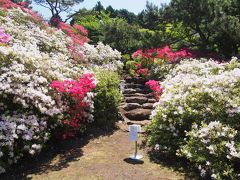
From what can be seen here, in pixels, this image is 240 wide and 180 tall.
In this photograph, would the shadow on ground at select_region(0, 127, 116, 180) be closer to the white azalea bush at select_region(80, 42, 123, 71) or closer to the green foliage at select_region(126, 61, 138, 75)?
the white azalea bush at select_region(80, 42, 123, 71)

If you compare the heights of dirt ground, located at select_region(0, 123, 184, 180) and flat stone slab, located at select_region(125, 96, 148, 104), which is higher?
flat stone slab, located at select_region(125, 96, 148, 104)

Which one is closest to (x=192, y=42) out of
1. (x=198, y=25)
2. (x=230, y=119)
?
(x=198, y=25)

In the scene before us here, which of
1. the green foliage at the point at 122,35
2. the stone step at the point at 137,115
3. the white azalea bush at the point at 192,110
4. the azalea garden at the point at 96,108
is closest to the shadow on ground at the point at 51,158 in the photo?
the azalea garden at the point at 96,108

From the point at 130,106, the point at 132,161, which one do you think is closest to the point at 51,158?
the point at 132,161

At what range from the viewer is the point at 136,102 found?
1338 centimetres

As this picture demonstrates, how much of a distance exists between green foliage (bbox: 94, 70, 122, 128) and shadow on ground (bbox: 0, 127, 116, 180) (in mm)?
697

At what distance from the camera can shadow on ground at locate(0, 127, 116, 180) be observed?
7570 mm

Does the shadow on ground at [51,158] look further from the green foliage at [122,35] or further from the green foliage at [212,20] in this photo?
the green foliage at [122,35]

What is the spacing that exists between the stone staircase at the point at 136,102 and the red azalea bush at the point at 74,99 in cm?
239

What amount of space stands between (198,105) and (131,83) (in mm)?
7260

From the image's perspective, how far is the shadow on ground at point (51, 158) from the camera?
7.57 metres

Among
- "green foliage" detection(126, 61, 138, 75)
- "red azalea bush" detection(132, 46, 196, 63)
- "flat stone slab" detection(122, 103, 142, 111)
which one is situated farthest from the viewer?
"green foliage" detection(126, 61, 138, 75)

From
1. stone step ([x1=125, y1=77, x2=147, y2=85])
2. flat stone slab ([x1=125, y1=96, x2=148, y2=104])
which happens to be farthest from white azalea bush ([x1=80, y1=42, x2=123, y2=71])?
flat stone slab ([x1=125, y1=96, x2=148, y2=104])

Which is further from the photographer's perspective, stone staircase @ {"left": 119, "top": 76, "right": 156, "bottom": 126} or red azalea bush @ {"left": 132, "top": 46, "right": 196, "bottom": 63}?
red azalea bush @ {"left": 132, "top": 46, "right": 196, "bottom": 63}
